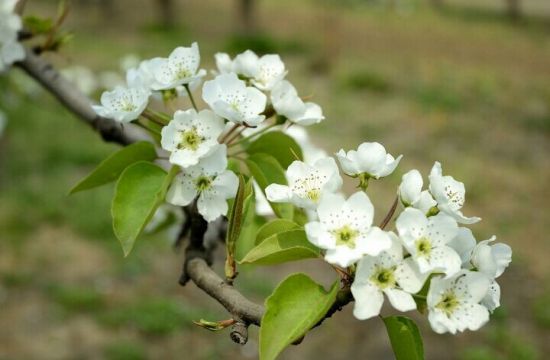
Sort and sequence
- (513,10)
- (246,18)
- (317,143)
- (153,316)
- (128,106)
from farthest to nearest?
(513,10)
(246,18)
(317,143)
(153,316)
(128,106)

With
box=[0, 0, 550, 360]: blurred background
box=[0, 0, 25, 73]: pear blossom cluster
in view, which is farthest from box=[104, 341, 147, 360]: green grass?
box=[0, 0, 25, 73]: pear blossom cluster

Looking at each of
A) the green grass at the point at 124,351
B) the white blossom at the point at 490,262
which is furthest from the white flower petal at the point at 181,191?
the green grass at the point at 124,351

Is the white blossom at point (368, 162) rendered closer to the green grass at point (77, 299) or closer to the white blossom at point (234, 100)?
the white blossom at point (234, 100)

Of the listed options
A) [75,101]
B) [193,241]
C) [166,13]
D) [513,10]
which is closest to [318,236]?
[193,241]

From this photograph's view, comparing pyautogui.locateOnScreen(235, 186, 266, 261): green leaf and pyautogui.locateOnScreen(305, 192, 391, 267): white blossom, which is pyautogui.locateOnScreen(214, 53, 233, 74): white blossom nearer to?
pyautogui.locateOnScreen(235, 186, 266, 261): green leaf

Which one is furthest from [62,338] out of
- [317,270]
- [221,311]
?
[317,270]

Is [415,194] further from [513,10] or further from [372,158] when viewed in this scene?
[513,10]
